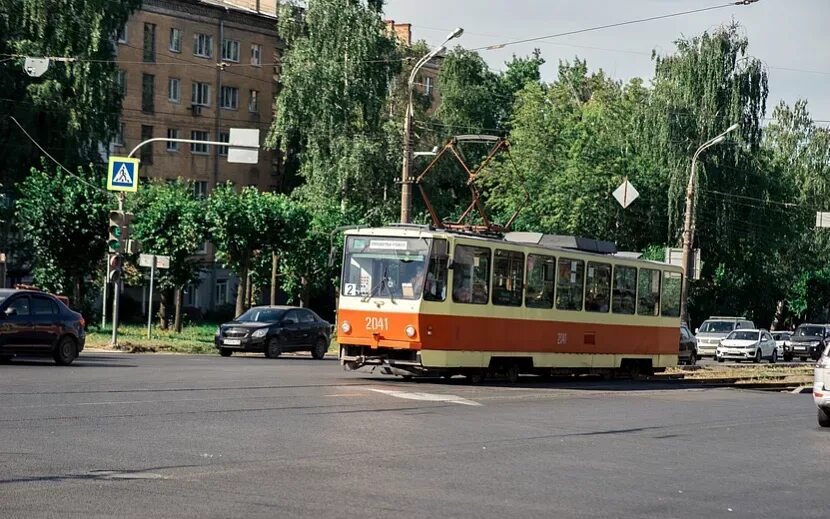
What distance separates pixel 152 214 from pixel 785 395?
30.6m

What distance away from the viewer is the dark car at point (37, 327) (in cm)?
2680

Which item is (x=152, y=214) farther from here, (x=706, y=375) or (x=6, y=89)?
(x=706, y=375)

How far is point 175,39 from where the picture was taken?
75438 mm

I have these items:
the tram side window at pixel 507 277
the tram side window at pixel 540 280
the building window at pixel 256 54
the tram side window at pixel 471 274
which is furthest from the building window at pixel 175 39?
the tram side window at pixel 471 274

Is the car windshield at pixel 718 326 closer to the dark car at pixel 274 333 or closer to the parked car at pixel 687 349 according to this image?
the parked car at pixel 687 349

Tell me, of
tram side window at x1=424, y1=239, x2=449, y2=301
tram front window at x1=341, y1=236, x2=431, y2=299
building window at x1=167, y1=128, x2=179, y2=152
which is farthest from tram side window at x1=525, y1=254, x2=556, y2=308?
building window at x1=167, y1=128, x2=179, y2=152

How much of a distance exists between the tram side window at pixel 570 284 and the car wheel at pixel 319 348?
11927mm

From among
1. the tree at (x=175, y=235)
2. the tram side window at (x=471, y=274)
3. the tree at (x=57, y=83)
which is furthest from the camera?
the tree at (x=57, y=83)

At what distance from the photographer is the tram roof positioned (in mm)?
26219

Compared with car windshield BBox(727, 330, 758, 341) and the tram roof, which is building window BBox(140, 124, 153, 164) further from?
the tram roof

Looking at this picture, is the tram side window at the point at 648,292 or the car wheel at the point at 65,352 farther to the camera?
the tram side window at the point at 648,292

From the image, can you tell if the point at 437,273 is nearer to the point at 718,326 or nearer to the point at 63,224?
the point at 63,224

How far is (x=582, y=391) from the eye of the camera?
27.0 meters

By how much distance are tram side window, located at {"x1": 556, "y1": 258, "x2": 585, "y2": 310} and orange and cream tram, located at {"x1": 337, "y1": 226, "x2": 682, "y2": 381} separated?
0.07 ft
